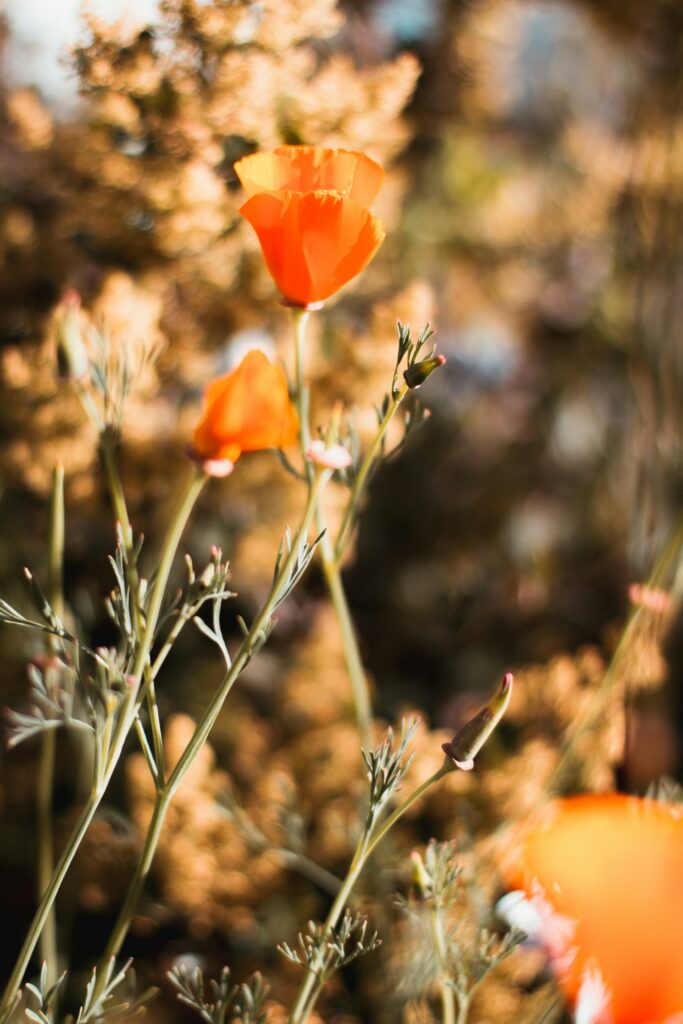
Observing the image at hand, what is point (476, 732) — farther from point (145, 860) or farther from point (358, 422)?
point (358, 422)

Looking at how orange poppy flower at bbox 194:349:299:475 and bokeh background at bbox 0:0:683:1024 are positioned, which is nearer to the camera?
orange poppy flower at bbox 194:349:299:475

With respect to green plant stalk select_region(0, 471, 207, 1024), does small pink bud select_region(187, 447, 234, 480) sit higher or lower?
higher

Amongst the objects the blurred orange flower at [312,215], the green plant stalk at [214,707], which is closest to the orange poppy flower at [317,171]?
the blurred orange flower at [312,215]

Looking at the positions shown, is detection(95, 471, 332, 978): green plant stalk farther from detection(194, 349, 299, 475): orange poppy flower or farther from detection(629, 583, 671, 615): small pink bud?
detection(629, 583, 671, 615): small pink bud

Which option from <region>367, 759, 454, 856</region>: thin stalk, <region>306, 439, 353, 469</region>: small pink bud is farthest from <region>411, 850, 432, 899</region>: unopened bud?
<region>306, 439, 353, 469</region>: small pink bud

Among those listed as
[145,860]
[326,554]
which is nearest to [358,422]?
[326,554]

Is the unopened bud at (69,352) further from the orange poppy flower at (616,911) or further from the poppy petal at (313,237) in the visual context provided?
the orange poppy flower at (616,911)
